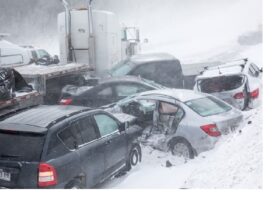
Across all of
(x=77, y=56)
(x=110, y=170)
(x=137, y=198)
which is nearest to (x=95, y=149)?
(x=110, y=170)

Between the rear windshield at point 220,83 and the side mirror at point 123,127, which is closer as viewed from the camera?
the side mirror at point 123,127

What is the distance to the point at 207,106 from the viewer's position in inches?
223

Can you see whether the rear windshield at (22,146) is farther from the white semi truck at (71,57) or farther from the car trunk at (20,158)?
the white semi truck at (71,57)

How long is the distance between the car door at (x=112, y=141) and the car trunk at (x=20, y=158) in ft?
2.94

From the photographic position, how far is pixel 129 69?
7.05m

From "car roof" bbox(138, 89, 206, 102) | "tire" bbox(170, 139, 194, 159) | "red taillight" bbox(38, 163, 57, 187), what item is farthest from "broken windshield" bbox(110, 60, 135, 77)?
"red taillight" bbox(38, 163, 57, 187)

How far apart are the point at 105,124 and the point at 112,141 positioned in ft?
0.72

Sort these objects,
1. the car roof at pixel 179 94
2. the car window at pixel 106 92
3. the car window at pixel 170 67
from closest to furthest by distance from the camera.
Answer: the car roof at pixel 179 94
the car window at pixel 106 92
the car window at pixel 170 67

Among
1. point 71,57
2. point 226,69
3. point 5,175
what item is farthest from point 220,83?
point 5,175

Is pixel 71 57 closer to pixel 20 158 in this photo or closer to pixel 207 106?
pixel 207 106

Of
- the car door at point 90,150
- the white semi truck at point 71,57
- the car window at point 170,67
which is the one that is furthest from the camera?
the car window at point 170,67

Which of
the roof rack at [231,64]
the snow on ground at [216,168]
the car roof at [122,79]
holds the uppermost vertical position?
the roof rack at [231,64]

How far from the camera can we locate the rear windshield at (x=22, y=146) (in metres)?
4.37

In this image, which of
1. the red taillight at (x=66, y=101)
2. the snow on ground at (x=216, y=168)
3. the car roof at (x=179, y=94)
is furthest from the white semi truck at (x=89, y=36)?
the snow on ground at (x=216, y=168)
